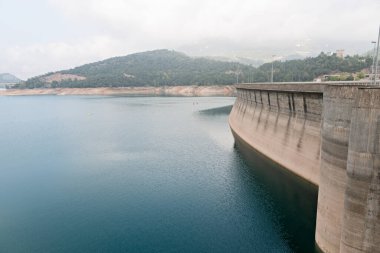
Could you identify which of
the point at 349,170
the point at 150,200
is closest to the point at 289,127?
the point at 150,200

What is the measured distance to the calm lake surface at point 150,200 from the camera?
23500 mm

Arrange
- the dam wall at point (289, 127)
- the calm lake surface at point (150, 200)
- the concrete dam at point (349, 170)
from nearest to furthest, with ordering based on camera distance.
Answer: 1. the concrete dam at point (349, 170)
2. the calm lake surface at point (150, 200)
3. the dam wall at point (289, 127)

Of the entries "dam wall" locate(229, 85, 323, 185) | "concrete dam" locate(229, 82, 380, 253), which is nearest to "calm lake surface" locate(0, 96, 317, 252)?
"dam wall" locate(229, 85, 323, 185)

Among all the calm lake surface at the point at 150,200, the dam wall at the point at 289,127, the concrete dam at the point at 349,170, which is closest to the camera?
the concrete dam at the point at 349,170

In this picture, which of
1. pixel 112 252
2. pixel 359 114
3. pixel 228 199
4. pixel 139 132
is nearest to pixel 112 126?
pixel 139 132

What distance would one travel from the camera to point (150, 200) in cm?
3094

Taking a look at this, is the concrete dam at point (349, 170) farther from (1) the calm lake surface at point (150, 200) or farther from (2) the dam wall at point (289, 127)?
(2) the dam wall at point (289, 127)

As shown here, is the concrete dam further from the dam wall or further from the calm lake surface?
the dam wall

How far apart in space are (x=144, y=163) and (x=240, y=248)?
24430 millimetres

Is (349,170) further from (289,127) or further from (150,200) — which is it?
(289,127)

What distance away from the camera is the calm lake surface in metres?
23.5

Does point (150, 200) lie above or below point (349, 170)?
below

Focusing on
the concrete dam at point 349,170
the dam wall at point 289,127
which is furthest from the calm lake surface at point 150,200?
the concrete dam at point 349,170

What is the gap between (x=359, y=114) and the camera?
16.2 meters
